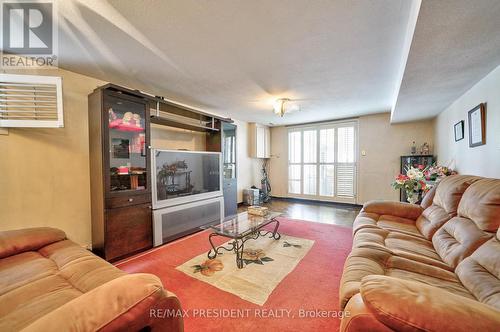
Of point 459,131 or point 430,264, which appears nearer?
point 430,264

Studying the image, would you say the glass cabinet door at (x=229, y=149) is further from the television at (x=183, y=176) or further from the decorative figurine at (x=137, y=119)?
the decorative figurine at (x=137, y=119)

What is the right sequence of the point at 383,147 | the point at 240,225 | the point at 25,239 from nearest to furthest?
1. the point at 25,239
2. the point at 240,225
3. the point at 383,147

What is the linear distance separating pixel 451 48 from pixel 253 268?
2603 millimetres

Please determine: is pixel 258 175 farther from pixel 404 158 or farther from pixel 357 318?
pixel 357 318

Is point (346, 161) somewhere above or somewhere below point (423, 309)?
above

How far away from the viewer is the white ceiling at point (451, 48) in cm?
122

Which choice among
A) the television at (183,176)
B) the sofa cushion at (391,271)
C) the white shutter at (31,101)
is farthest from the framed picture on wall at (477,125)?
the white shutter at (31,101)

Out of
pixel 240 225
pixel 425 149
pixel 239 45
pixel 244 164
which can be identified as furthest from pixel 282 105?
pixel 425 149

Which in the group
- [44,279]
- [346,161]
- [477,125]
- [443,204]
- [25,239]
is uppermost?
[477,125]

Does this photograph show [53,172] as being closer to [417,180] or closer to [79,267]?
[79,267]

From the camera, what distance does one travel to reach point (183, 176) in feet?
10.6

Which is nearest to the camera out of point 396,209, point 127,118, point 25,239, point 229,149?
point 25,239

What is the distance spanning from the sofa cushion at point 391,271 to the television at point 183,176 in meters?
2.45

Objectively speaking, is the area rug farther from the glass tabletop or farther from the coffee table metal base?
the glass tabletop
